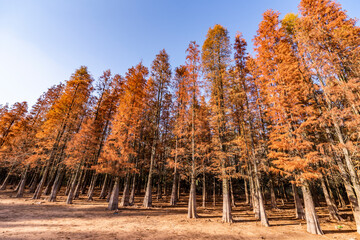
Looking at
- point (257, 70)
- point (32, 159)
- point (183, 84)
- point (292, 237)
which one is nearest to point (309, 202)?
point (292, 237)

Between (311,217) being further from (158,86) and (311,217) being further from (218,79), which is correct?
(158,86)

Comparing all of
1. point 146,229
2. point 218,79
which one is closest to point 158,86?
point 218,79

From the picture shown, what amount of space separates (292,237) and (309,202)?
2.67 metres

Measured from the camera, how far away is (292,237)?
8.86m

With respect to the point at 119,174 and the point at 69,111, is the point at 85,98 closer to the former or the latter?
the point at 69,111

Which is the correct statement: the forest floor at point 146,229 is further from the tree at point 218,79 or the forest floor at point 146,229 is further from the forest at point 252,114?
the tree at point 218,79

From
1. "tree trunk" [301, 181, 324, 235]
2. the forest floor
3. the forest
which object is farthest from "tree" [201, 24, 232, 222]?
"tree trunk" [301, 181, 324, 235]

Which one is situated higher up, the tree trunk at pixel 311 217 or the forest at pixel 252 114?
the forest at pixel 252 114

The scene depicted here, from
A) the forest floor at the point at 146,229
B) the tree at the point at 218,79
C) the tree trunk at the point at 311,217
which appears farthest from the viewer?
the tree at the point at 218,79

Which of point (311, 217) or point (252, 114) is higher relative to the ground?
point (252, 114)

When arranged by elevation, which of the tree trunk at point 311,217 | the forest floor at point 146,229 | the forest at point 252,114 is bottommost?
the forest floor at point 146,229

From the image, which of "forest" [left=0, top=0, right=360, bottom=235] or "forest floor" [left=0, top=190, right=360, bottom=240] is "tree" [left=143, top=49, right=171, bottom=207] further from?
"forest floor" [left=0, top=190, right=360, bottom=240]

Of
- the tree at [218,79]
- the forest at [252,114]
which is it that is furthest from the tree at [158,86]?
the tree at [218,79]

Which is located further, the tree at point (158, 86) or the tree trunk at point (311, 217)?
the tree at point (158, 86)
